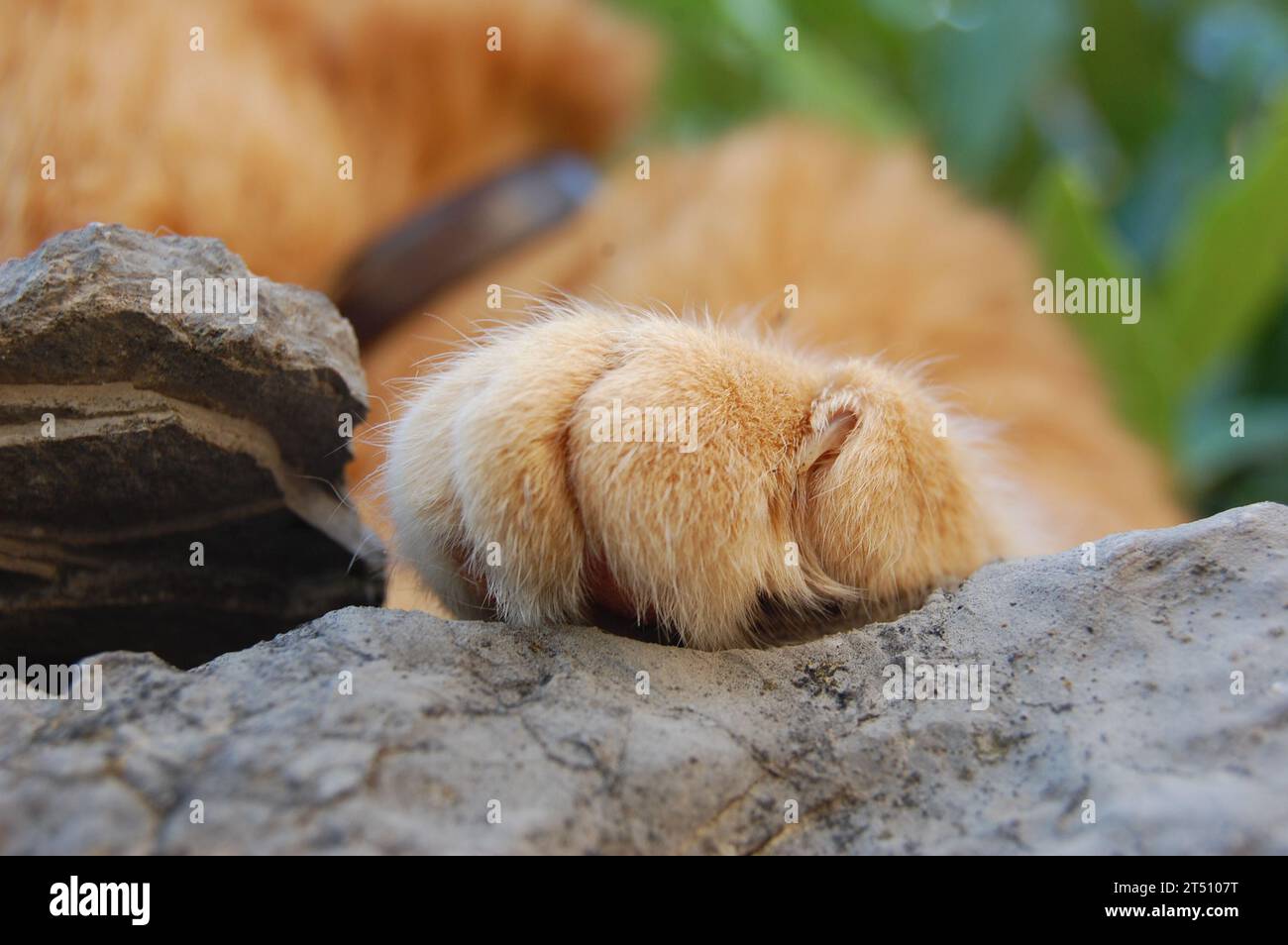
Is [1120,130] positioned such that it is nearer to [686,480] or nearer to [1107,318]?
[1107,318]

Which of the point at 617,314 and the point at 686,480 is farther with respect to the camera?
the point at 617,314

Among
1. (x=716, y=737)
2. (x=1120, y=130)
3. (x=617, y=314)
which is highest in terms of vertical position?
(x=1120, y=130)

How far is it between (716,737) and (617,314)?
1.20 ft

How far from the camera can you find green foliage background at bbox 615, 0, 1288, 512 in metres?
1.78

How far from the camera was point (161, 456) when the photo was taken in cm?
74

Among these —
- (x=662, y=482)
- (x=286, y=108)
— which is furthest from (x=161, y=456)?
(x=286, y=108)

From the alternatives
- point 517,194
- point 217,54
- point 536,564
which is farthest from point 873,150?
point 536,564

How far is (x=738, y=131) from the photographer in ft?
6.13

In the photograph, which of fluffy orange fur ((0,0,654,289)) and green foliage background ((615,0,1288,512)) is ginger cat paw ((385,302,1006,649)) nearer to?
fluffy orange fur ((0,0,654,289))

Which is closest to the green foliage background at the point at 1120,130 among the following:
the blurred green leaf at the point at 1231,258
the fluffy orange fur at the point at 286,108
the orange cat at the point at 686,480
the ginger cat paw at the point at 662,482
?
the blurred green leaf at the point at 1231,258

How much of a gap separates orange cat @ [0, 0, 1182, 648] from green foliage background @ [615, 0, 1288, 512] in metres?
0.21

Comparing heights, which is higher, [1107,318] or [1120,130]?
[1120,130]
